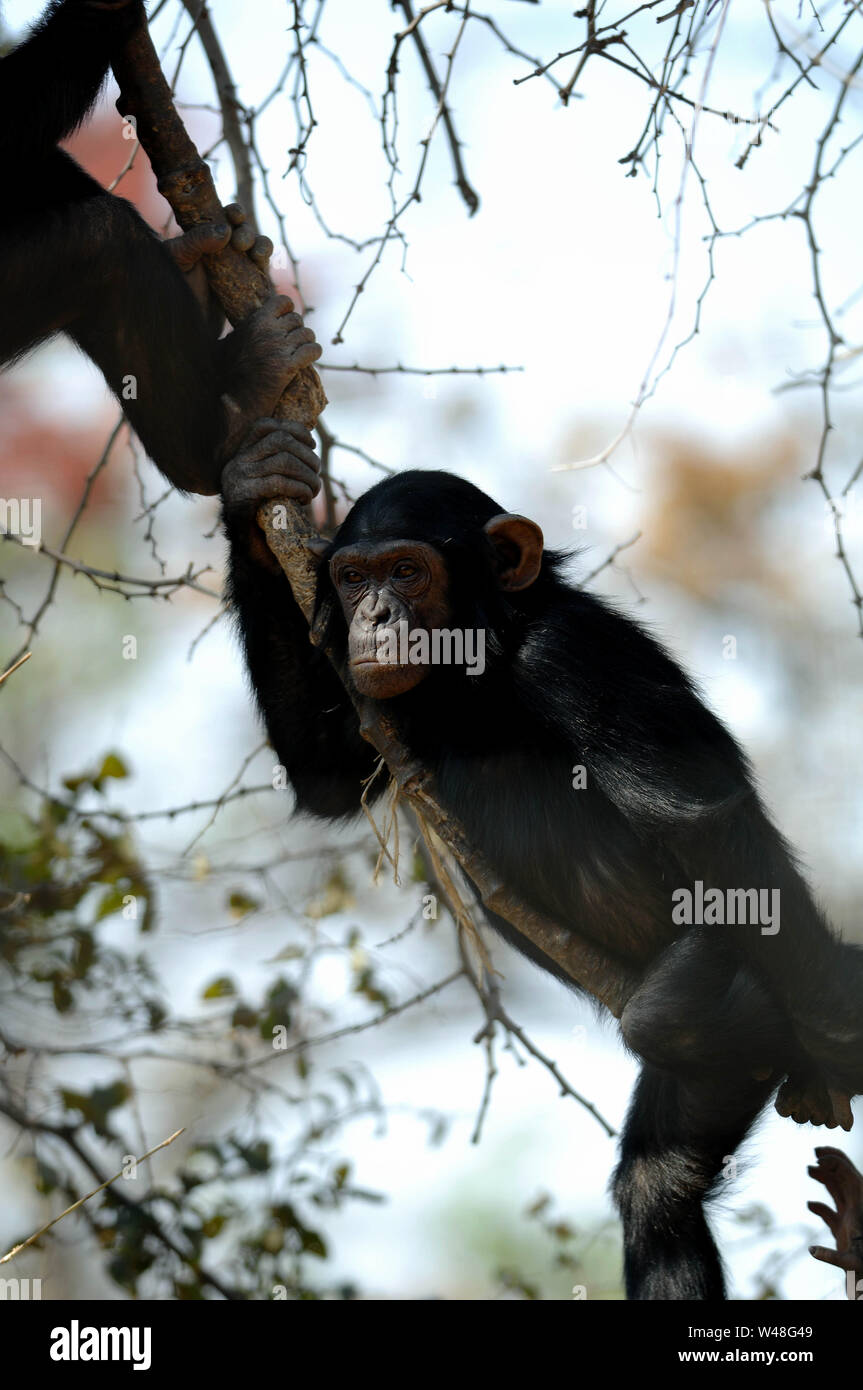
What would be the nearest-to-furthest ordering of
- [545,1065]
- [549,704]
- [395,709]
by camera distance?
[549,704], [395,709], [545,1065]

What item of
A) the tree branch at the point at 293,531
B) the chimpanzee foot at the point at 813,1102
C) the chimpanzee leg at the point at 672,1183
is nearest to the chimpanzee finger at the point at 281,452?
the tree branch at the point at 293,531

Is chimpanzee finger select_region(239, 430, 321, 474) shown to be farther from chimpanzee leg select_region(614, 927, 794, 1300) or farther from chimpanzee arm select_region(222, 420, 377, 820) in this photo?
chimpanzee leg select_region(614, 927, 794, 1300)

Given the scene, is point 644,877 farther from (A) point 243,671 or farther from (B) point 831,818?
(B) point 831,818

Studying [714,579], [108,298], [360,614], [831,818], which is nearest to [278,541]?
[360,614]

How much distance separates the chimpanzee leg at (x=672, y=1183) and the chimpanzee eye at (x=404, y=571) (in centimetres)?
171

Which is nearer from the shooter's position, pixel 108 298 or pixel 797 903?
pixel 797 903

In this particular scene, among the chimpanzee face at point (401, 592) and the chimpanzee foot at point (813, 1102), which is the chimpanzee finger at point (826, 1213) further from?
the chimpanzee face at point (401, 592)

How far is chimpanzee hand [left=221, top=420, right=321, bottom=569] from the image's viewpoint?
4.13m

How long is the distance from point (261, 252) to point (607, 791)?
2011 millimetres

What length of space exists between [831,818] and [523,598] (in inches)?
286

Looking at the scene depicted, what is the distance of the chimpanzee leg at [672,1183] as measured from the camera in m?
3.96

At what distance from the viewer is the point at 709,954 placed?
12.0 feet

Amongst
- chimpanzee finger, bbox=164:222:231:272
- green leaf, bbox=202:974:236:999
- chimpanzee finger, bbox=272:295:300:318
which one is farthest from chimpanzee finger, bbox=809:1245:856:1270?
chimpanzee finger, bbox=164:222:231:272
